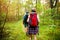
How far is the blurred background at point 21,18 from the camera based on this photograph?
5.97 meters

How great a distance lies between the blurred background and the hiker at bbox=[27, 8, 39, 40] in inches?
2.6

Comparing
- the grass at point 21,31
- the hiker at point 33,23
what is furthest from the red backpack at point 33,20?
the grass at point 21,31

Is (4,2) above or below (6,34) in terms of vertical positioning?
above

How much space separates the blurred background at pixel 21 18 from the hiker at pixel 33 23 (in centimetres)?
7

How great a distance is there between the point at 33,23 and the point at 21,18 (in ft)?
0.70

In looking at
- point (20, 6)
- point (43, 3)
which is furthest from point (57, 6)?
point (20, 6)

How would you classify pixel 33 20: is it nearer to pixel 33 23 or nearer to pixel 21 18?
pixel 33 23

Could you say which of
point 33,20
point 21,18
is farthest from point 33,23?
point 21,18

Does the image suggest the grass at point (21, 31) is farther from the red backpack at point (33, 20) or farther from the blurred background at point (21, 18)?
the red backpack at point (33, 20)

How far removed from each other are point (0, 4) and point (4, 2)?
7 centimetres

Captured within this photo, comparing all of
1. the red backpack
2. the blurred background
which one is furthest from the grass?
the red backpack

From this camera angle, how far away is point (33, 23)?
5934 millimetres

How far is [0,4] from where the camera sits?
19.6 ft

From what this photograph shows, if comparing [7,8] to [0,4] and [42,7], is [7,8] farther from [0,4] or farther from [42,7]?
[42,7]
